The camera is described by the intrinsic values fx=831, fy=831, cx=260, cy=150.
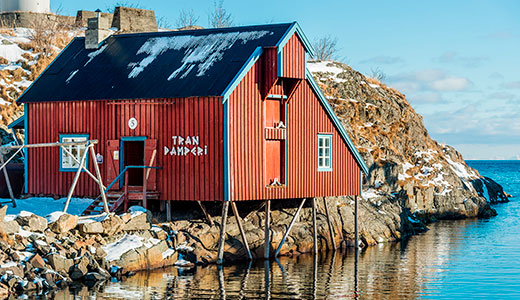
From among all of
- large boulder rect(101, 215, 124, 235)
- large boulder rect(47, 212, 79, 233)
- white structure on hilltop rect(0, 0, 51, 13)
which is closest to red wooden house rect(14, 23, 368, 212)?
large boulder rect(101, 215, 124, 235)

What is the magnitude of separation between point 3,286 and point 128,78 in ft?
41.0

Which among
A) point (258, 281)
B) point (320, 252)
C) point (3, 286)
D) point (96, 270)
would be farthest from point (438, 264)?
point (3, 286)

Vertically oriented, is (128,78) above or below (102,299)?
above

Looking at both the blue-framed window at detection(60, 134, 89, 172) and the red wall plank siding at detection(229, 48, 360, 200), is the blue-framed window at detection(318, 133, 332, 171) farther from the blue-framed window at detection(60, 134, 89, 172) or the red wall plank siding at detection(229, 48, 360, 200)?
the blue-framed window at detection(60, 134, 89, 172)

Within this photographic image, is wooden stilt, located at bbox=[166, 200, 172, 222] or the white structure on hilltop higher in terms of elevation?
the white structure on hilltop

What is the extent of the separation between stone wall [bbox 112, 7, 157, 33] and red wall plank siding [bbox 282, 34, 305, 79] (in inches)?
1346

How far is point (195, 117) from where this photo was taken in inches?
1278

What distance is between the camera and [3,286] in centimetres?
2527

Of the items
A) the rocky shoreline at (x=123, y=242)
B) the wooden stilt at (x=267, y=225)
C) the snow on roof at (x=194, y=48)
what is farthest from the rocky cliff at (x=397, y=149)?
the snow on roof at (x=194, y=48)

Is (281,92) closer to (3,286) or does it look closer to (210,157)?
(210,157)

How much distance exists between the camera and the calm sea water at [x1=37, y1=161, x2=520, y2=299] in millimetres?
26781

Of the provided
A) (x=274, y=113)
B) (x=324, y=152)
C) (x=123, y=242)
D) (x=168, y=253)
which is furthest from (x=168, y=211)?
(x=324, y=152)

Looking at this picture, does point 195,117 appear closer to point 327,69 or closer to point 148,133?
point 148,133

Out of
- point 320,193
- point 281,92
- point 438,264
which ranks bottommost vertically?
point 438,264
